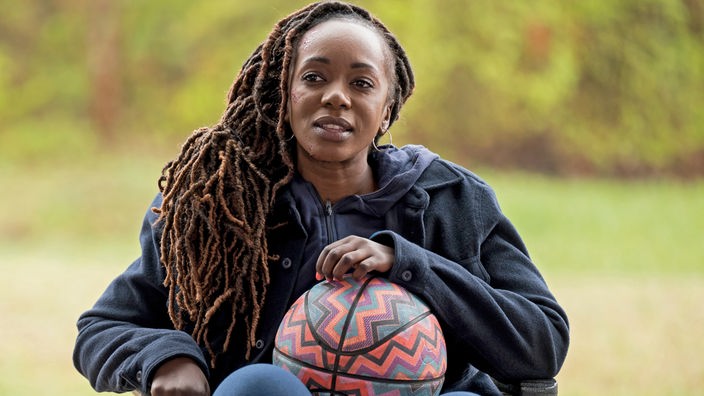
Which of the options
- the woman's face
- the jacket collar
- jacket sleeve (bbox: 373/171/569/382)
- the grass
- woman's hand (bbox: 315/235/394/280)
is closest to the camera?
woman's hand (bbox: 315/235/394/280)

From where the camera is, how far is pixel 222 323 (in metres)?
2.27

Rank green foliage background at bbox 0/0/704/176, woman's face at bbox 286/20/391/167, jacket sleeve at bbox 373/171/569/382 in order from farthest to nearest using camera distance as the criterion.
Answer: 1. green foliage background at bbox 0/0/704/176
2. woman's face at bbox 286/20/391/167
3. jacket sleeve at bbox 373/171/569/382

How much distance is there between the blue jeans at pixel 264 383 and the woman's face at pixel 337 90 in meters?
0.59

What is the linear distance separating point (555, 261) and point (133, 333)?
5.70 metres

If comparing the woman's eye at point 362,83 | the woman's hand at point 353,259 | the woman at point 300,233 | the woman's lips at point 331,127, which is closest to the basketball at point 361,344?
the woman's hand at point 353,259

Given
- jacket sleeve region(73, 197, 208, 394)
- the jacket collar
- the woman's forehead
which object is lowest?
jacket sleeve region(73, 197, 208, 394)

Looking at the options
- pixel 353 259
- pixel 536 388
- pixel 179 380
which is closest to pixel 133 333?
pixel 179 380

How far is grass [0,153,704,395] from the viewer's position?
574cm

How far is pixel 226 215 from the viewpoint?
221cm

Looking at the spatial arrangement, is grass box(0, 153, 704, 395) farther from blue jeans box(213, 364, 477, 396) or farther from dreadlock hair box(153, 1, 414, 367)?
blue jeans box(213, 364, 477, 396)

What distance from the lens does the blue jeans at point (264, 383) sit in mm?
1819

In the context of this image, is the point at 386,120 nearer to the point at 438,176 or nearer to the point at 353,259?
the point at 438,176

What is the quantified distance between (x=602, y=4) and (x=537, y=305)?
612cm

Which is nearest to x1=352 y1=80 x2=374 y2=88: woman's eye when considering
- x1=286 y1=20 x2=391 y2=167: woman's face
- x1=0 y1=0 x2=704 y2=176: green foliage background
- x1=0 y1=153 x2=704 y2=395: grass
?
x1=286 y1=20 x2=391 y2=167: woman's face
